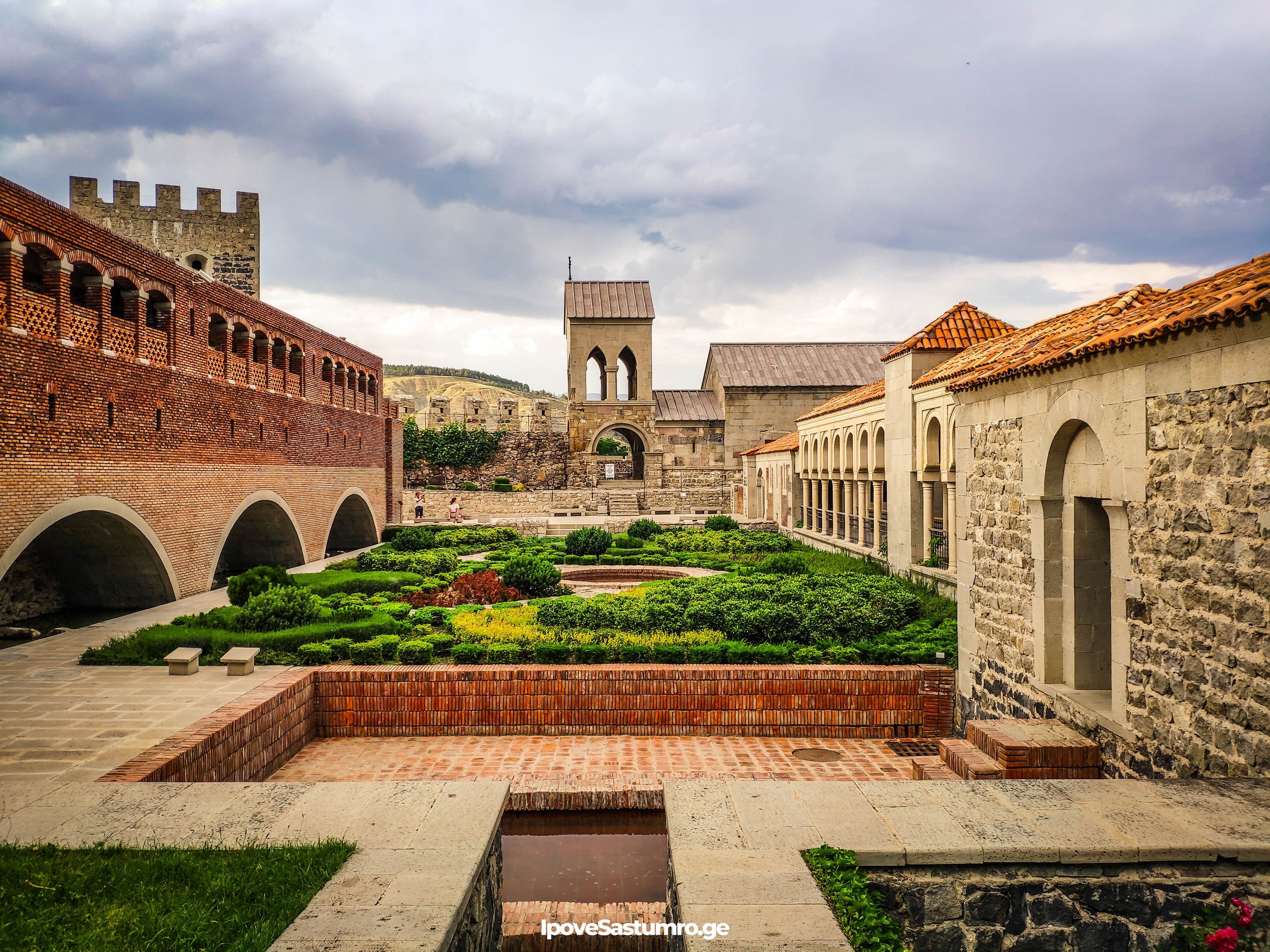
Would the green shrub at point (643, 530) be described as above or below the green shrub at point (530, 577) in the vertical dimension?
above

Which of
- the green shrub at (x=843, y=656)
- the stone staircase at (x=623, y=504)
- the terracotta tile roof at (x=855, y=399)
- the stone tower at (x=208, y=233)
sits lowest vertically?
the green shrub at (x=843, y=656)

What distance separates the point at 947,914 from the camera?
4.35 m

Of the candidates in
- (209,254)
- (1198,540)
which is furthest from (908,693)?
(209,254)

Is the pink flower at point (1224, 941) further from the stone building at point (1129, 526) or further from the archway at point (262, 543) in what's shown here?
the archway at point (262, 543)

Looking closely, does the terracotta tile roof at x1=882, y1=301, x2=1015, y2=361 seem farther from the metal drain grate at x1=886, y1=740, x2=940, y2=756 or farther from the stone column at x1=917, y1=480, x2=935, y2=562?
the metal drain grate at x1=886, y1=740, x2=940, y2=756

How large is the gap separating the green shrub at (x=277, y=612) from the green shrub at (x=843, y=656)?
296 inches

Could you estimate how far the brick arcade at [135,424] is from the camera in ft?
37.7

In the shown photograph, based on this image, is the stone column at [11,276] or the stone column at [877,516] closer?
the stone column at [11,276]

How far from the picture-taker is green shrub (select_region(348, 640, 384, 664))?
10.3 m

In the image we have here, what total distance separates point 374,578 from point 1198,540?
14.8 m

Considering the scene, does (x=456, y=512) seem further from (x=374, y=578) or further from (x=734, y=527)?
(x=374, y=578)

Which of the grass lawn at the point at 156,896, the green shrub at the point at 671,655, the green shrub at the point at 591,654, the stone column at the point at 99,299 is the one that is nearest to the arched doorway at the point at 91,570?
the stone column at the point at 99,299

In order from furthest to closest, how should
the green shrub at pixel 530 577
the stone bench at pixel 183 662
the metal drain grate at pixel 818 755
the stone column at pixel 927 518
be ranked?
the green shrub at pixel 530 577 → the stone column at pixel 927 518 → the stone bench at pixel 183 662 → the metal drain grate at pixel 818 755

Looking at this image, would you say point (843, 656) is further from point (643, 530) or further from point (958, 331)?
point (643, 530)
